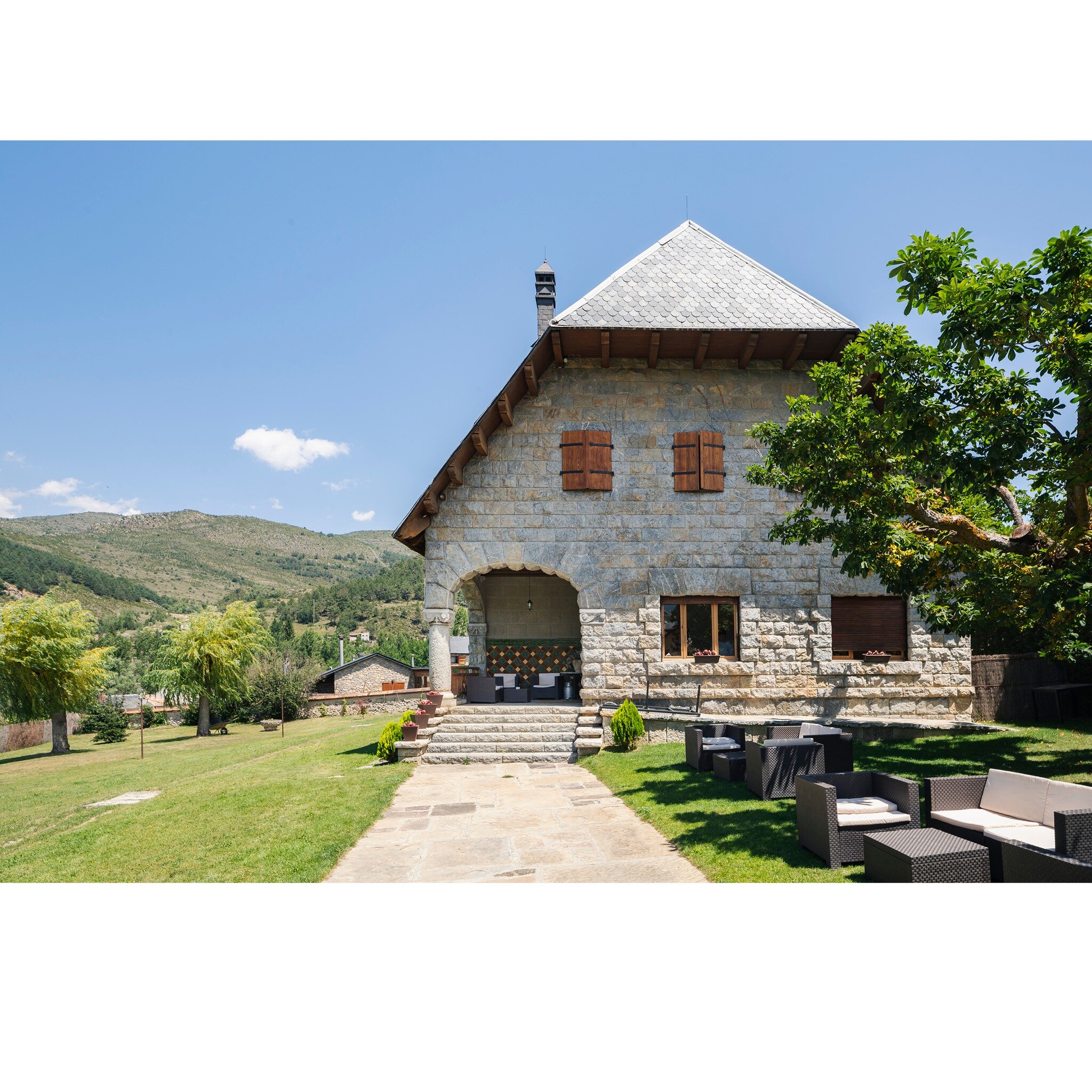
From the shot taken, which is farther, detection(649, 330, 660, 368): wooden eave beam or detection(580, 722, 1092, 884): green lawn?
detection(649, 330, 660, 368): wooden eave beam

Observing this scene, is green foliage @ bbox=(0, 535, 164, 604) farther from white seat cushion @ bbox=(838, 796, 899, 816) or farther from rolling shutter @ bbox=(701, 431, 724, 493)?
white seat cushion @ bbox=(838, 796, 899, 816)

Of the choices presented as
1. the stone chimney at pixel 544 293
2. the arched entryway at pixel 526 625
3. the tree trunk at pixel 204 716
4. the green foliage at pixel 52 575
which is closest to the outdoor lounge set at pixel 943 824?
the arched entryway at pixel 526 625

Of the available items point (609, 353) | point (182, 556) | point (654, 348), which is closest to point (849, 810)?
point (654, 348)

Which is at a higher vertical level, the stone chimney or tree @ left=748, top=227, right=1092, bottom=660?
the stone chimney

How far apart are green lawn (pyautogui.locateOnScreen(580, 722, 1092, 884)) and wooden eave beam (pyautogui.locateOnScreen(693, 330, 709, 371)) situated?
7857mm

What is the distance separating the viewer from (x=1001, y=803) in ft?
18.6

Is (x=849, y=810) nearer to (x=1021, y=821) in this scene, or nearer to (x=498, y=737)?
(x=1021, y=821)

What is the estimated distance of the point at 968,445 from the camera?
22.9 ft

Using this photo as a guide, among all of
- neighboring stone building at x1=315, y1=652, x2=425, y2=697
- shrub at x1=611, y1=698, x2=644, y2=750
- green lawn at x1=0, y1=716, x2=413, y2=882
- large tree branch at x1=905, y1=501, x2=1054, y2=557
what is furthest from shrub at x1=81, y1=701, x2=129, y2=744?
large tree branch at x1=905, y1=501, x2=1054, y2=557

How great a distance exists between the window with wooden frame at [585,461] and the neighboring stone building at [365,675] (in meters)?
28.7

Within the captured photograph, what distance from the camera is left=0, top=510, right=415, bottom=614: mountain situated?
253 ft

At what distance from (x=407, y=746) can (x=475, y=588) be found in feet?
18.1
